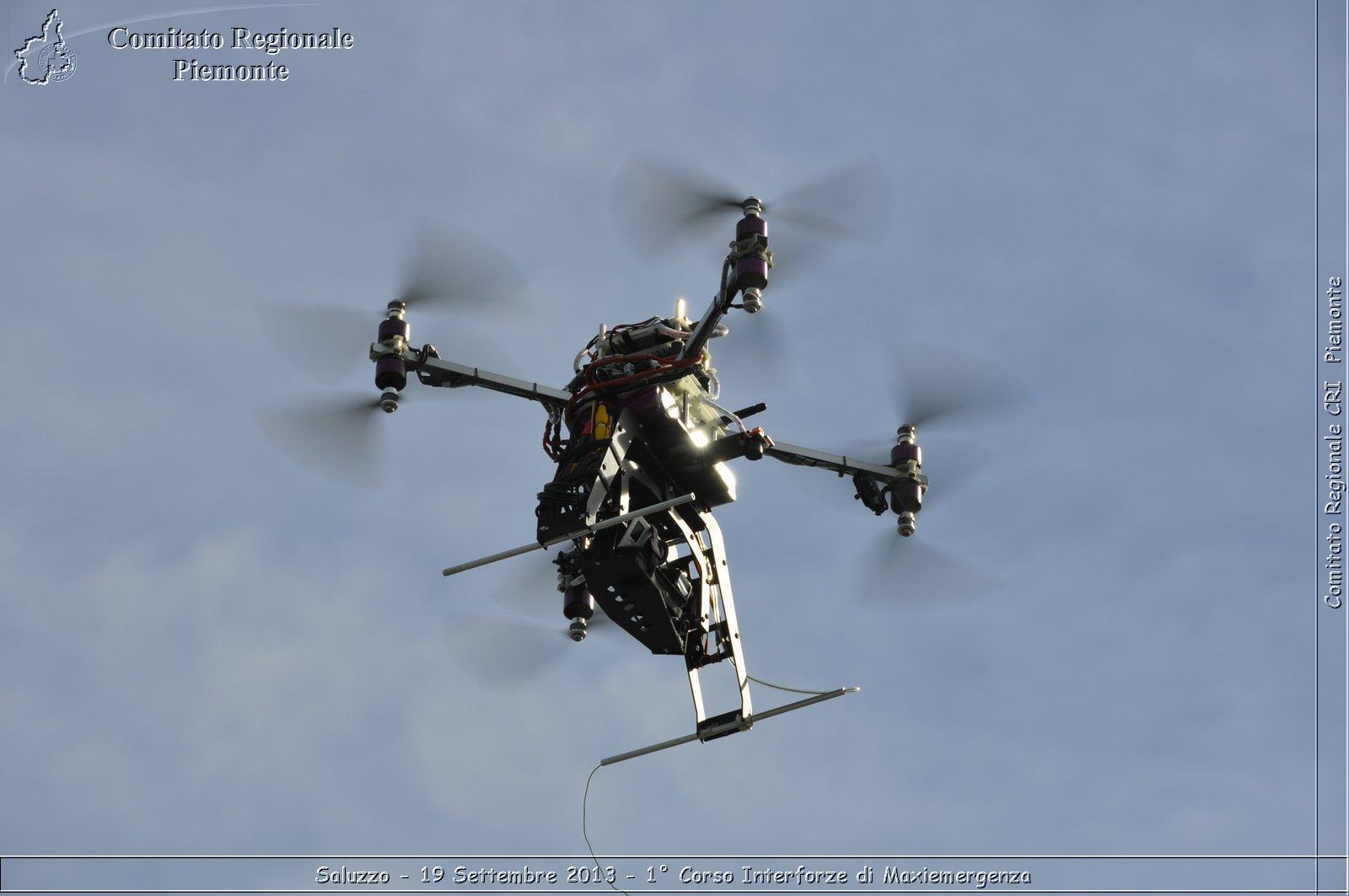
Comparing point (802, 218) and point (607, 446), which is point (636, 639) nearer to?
point (607, 446)

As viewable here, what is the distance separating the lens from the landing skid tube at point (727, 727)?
2148 cm

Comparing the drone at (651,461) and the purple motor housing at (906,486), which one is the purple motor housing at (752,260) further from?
the purple motor housing at (906,486)

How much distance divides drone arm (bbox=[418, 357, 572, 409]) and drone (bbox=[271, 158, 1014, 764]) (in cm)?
2

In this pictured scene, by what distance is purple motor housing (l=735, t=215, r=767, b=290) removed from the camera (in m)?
21.9

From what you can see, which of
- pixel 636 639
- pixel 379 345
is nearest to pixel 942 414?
pixel 636 639

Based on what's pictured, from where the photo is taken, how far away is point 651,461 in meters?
23.5

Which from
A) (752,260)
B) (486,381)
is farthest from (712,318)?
(486,381)

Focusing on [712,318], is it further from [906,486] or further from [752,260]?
[906,486]

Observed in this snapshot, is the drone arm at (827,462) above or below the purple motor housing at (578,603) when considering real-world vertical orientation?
above

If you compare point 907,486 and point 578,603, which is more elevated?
point 907,486

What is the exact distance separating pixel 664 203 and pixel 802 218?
175 cm

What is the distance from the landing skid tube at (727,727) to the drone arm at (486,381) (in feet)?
16.1

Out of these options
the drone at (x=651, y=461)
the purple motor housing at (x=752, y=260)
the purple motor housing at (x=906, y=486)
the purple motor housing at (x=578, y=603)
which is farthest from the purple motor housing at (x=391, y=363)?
the purple motor housing at (x=906, y=486)

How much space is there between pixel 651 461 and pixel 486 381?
2.69 m
